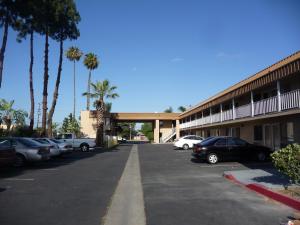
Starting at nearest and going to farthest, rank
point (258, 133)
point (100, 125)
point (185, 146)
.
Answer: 1. point (258, 133)
2. point (185, 146)
3. point (100, 125)

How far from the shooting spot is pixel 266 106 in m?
23.2

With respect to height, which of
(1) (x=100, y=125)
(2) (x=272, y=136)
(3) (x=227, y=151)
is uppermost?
(1) (x=100, y=125)

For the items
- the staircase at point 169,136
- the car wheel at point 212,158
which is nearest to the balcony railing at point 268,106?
the car wheel at point 212,158

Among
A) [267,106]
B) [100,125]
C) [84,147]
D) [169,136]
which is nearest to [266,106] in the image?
[267,106]

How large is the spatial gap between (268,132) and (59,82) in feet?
81.7

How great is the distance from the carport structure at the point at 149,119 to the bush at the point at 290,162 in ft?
165

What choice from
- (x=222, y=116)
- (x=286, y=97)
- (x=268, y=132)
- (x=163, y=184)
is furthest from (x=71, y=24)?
(x=163, y=184)

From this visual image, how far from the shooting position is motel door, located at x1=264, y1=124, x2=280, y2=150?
25.6 m

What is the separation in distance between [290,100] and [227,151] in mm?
4334

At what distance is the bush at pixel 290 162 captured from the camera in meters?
9.54

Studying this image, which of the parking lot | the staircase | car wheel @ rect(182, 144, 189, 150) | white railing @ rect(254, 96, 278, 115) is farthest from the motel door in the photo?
the staircase

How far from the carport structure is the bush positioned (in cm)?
5042

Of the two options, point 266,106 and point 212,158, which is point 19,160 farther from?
point 266,106

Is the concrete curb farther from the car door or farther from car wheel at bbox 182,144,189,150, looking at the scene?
car wheel at bbox 182,144,189,150
